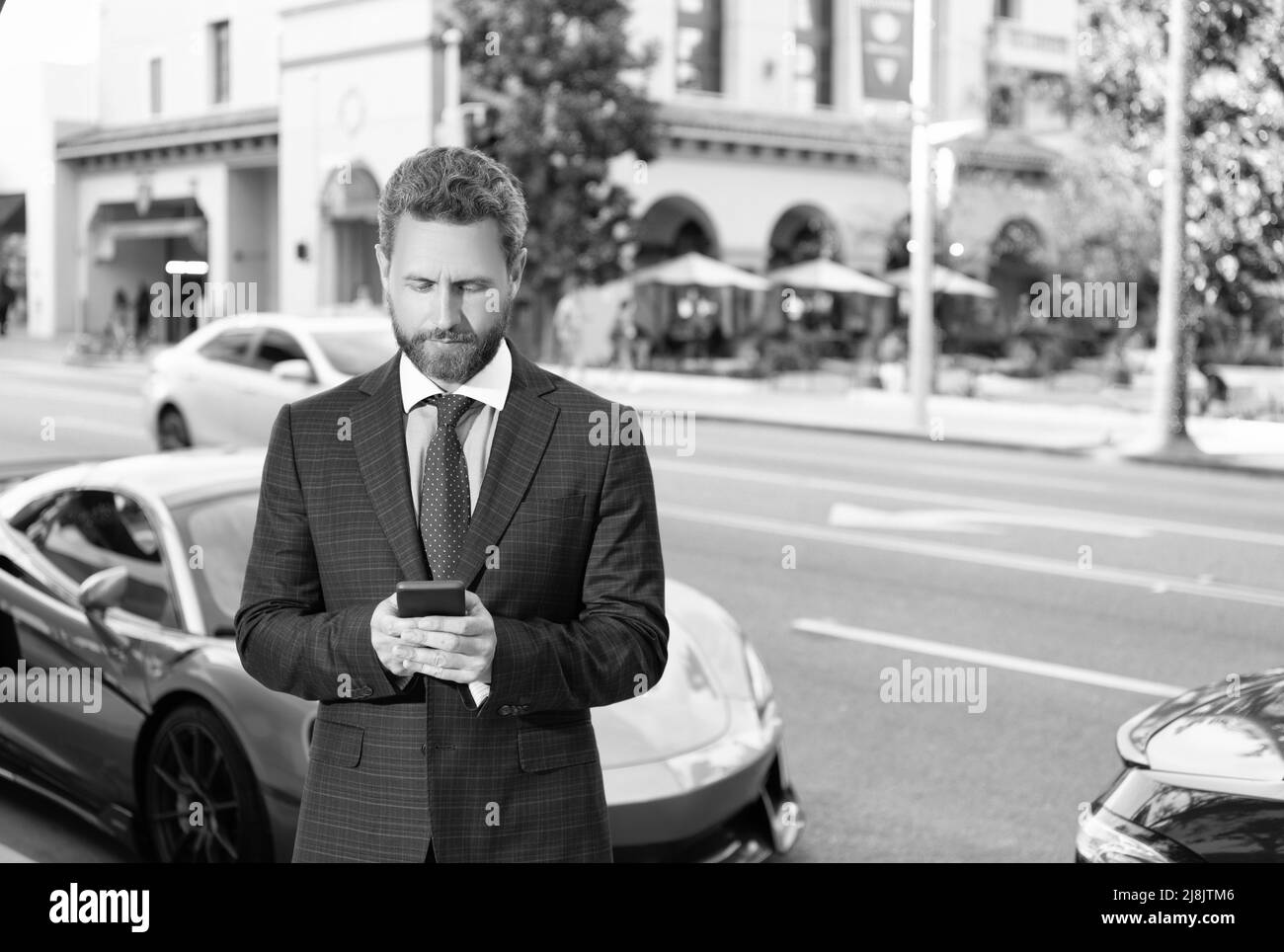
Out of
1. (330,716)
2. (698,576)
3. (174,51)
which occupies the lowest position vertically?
(698,576)

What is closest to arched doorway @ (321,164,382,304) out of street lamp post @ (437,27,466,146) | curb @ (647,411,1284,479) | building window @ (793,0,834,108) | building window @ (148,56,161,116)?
street lamp post @ (437,27,466,146)

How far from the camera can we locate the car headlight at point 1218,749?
3.21 meters

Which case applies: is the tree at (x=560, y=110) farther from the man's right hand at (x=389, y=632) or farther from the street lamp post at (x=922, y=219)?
the man's right hand at (x=389, y=632)

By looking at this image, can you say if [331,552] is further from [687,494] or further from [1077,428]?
[1077,428]

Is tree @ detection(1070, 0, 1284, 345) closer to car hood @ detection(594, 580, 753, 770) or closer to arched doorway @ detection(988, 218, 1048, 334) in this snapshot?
arched doorway @ detection(988, 218, 1048, 334)

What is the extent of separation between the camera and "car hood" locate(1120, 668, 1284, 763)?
3469 mm

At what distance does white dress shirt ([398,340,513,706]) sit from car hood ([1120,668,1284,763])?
5.71 ft

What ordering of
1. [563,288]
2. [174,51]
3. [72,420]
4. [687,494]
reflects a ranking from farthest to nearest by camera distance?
[174,51]
[563,288]
[72,420]
[687,494]

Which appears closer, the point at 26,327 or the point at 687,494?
the point at 687,494

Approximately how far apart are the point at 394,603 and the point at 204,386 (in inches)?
507

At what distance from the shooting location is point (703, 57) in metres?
42.0

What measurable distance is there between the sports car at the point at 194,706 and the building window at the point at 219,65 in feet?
128

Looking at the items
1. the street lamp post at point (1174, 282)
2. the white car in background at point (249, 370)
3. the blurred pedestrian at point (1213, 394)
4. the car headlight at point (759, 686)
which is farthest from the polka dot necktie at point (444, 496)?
the blurred pedestrian at point (1213, 394)
